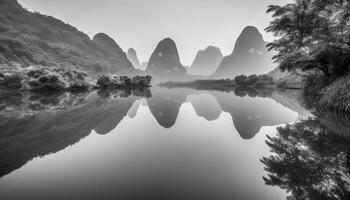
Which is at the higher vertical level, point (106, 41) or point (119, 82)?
point (106, 41)

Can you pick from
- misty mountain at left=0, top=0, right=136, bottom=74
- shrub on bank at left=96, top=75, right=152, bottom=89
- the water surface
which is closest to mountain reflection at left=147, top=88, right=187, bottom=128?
the water surface

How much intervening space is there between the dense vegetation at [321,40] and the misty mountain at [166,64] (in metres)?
151

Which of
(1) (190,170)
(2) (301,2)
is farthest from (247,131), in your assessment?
(2) (301,2)

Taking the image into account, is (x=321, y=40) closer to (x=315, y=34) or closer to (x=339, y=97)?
(x=315, y=34)

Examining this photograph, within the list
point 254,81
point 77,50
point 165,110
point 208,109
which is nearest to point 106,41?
point 77,50

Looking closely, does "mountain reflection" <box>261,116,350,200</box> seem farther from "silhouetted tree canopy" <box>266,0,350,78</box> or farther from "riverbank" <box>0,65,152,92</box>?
"riverbank" <box>0,65,152,92</box>

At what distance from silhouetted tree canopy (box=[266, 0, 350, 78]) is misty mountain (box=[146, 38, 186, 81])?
5920 inches

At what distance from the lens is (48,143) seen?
3465mm

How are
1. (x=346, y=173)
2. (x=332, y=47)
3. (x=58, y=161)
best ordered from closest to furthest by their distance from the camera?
1. (x=346, y=173)
2. (x=58, y=161)
3. (x=332, y=47)

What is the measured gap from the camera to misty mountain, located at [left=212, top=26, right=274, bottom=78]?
133 metres

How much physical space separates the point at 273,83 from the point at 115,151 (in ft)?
143

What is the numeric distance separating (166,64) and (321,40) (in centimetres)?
15992

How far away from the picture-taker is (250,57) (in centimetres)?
13475

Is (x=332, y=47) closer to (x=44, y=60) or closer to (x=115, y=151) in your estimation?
(x=115, y=151)
